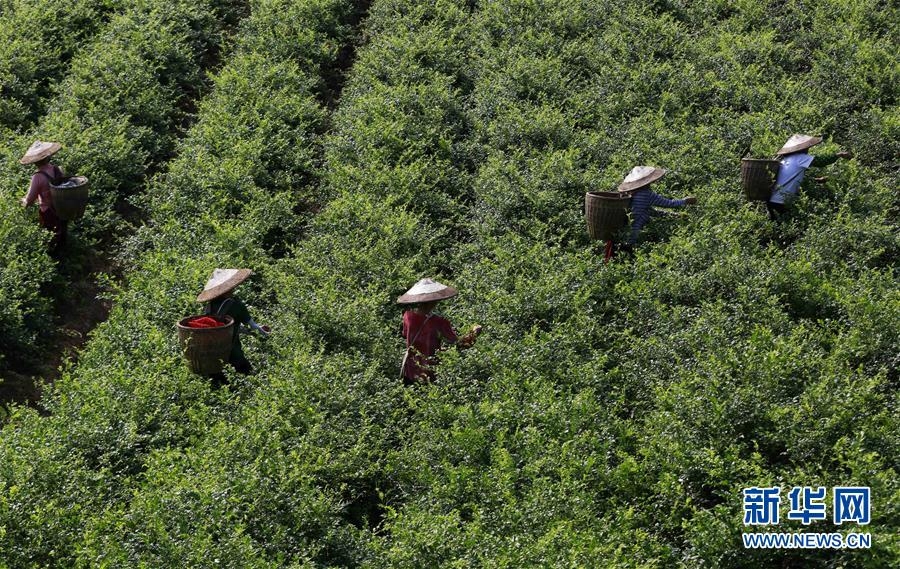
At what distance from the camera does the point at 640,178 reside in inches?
408

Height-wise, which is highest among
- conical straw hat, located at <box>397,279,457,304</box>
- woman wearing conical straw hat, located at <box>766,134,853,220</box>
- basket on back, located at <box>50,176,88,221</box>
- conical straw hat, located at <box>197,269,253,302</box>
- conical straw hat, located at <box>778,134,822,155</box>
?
basket on back, located at <box>50,176,88,221</box>

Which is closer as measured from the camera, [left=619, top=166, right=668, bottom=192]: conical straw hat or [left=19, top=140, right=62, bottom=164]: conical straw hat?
→ [left=619, top=166, right=668, bottom=192]: conical straw hat

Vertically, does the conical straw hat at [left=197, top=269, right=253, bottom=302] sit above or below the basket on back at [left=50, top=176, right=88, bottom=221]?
below

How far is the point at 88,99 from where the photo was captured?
14.0 m

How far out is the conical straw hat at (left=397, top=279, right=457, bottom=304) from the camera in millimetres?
8805

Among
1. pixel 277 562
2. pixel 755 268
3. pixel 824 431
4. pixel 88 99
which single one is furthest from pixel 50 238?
pixel 824 431

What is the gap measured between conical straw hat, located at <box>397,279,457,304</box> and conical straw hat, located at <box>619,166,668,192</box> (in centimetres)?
254

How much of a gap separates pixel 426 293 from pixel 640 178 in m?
2.92

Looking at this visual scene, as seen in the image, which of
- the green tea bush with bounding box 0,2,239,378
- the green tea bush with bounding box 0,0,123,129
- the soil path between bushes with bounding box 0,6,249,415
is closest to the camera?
the soil path between bushes with bounding box 0,6,249,415

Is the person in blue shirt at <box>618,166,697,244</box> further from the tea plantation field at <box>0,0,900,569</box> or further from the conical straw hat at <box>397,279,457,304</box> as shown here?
the conical straw hat at <box>397,279,457,304</box>

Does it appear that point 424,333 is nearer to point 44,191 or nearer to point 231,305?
point 231,305

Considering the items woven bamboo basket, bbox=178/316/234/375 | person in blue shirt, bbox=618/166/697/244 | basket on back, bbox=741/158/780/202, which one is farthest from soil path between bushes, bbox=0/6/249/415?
basket on back, bbox=741/158/780/202
